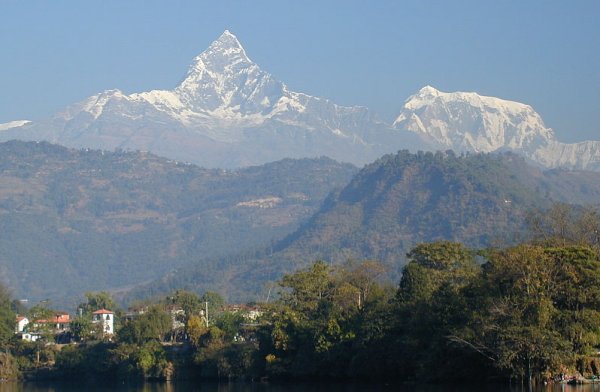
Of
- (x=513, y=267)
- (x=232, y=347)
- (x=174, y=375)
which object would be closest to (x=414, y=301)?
(x=513, y=267)

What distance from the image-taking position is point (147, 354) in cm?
10375

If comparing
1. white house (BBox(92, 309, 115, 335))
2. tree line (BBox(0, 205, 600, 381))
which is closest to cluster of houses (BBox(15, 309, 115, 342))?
white house (BBox(92, 309, 115, 335))

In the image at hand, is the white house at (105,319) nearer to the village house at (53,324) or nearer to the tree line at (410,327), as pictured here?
the village house at (53,324)

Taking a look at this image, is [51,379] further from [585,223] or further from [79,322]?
[585,223]

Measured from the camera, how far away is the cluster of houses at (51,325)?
12331 centimetres

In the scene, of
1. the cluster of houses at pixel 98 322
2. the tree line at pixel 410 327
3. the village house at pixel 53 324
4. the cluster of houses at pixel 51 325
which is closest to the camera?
the tree line at pixel 410 327

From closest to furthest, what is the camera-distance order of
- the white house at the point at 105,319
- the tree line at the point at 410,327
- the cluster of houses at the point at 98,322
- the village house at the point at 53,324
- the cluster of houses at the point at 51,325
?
the tree line at the point at 410,327 → the cluster of houses at the point at 98,322 → the cluster of houses at the point at 51,325 → the village house at the point at 53,324 → the white house at the point at 105,319

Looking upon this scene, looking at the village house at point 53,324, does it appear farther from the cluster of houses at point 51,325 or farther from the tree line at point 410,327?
the tree line at point 410,327

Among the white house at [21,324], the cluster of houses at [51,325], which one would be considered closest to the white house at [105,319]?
the cluster of houses at [51,325]

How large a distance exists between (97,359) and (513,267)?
176ft

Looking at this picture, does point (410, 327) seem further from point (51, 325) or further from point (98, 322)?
point (51, 325)

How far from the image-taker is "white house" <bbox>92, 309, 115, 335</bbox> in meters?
131

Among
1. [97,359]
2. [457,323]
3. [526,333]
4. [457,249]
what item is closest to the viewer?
[526,333]

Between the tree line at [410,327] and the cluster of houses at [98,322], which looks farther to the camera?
the cluster of houses at [98,322]
